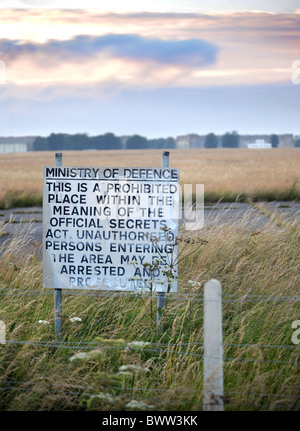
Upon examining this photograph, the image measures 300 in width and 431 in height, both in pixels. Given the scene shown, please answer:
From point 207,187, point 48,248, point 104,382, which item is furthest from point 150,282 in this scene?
point 207,187

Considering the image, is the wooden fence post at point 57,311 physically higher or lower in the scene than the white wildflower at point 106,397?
higher

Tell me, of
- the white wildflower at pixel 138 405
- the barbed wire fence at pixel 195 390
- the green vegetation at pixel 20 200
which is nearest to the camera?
the white wildflower at pixel 138 405

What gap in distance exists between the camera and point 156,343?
4977mm

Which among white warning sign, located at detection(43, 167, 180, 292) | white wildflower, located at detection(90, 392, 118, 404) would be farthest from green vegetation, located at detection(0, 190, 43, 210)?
white wildflower, located at detection(90, 392, 118, 404)

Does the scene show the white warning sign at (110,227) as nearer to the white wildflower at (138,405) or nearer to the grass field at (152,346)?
the grass field at (152,346)

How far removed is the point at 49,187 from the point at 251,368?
2276 millimetres

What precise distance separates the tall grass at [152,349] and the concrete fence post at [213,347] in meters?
0.12

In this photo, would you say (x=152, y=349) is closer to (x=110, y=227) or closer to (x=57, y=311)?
(x=57, y=311)

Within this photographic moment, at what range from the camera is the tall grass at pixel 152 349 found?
4484mm

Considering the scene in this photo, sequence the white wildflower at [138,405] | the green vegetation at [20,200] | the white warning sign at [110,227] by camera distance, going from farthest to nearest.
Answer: the green vegetation at [20,200] → the white warning sign at [110,227] → the white wildflower at [138,405]

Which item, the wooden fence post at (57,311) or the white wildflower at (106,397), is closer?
the white wildflower at (106,397)

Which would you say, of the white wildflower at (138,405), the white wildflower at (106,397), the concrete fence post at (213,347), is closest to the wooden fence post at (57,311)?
the white wildflower at (106,397)

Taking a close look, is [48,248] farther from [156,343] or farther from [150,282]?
[156,343]

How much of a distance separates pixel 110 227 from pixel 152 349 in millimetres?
1093
